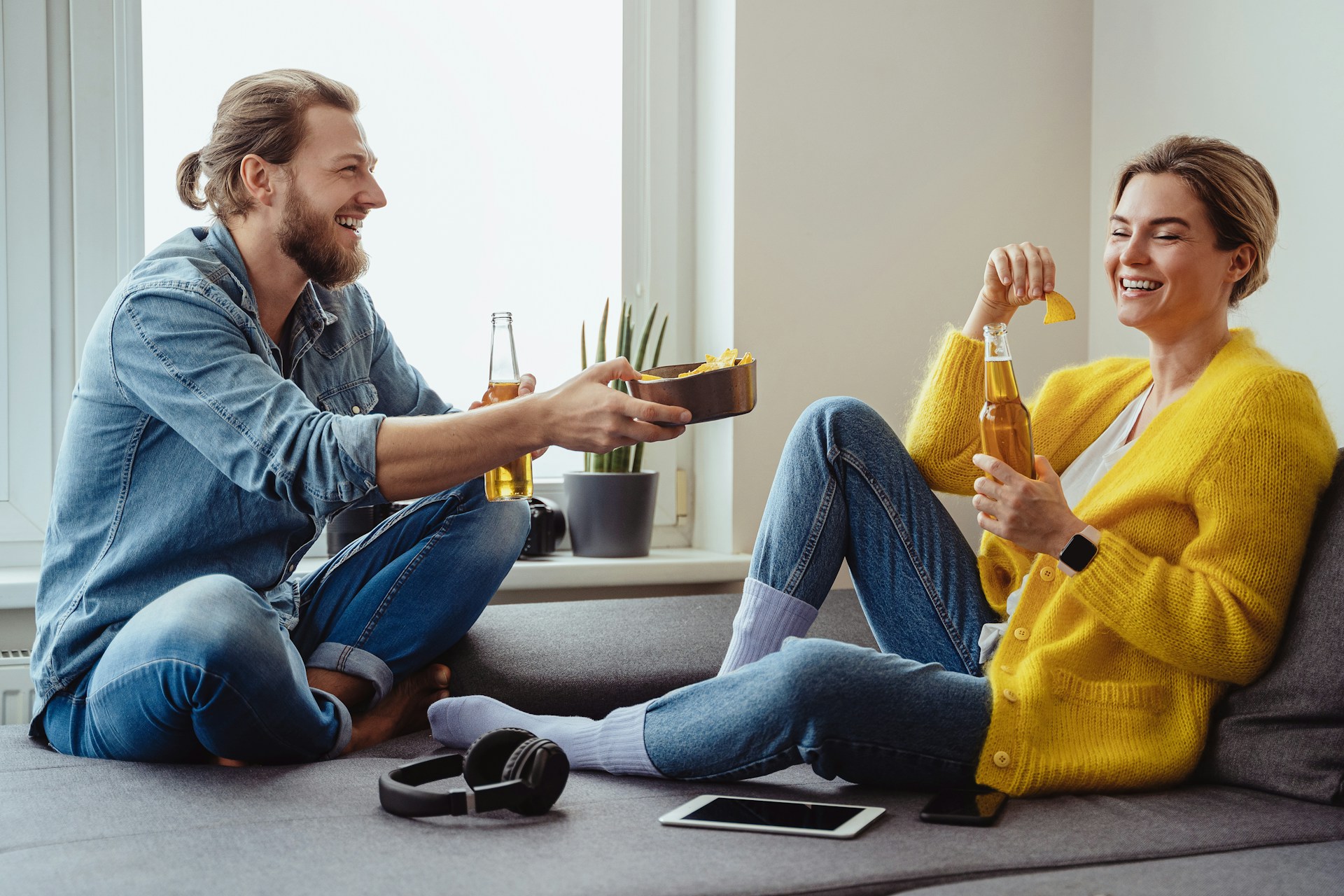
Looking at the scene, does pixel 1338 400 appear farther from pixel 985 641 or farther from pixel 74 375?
pixel 74 375

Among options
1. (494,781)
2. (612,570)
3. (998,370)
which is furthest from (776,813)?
(612,570)

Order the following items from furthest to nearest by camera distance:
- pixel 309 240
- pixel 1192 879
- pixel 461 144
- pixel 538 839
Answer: pixel 461 144 < pixel 309 240 < pixel 538 839 < pixel 1192 879

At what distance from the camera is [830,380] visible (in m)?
2.86

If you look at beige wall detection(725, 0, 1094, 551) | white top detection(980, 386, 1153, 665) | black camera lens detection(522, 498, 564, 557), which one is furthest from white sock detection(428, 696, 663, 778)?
beige wall detection(725, 0, 1094, 551)

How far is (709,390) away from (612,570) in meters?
1.24

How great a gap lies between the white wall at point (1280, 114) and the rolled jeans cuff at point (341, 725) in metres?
1.93

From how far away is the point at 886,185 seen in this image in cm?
290

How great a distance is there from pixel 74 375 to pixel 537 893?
1.97 metres

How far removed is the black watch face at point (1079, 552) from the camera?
1388mm

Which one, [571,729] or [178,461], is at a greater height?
[178,461]

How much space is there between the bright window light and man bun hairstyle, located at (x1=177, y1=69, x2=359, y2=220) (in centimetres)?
89

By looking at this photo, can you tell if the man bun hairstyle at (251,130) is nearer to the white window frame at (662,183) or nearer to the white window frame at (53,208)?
the white window frame at (53,208)

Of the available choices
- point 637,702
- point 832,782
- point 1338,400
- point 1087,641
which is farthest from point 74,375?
point 1338,400

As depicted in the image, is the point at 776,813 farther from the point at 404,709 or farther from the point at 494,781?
the point at 404,709
